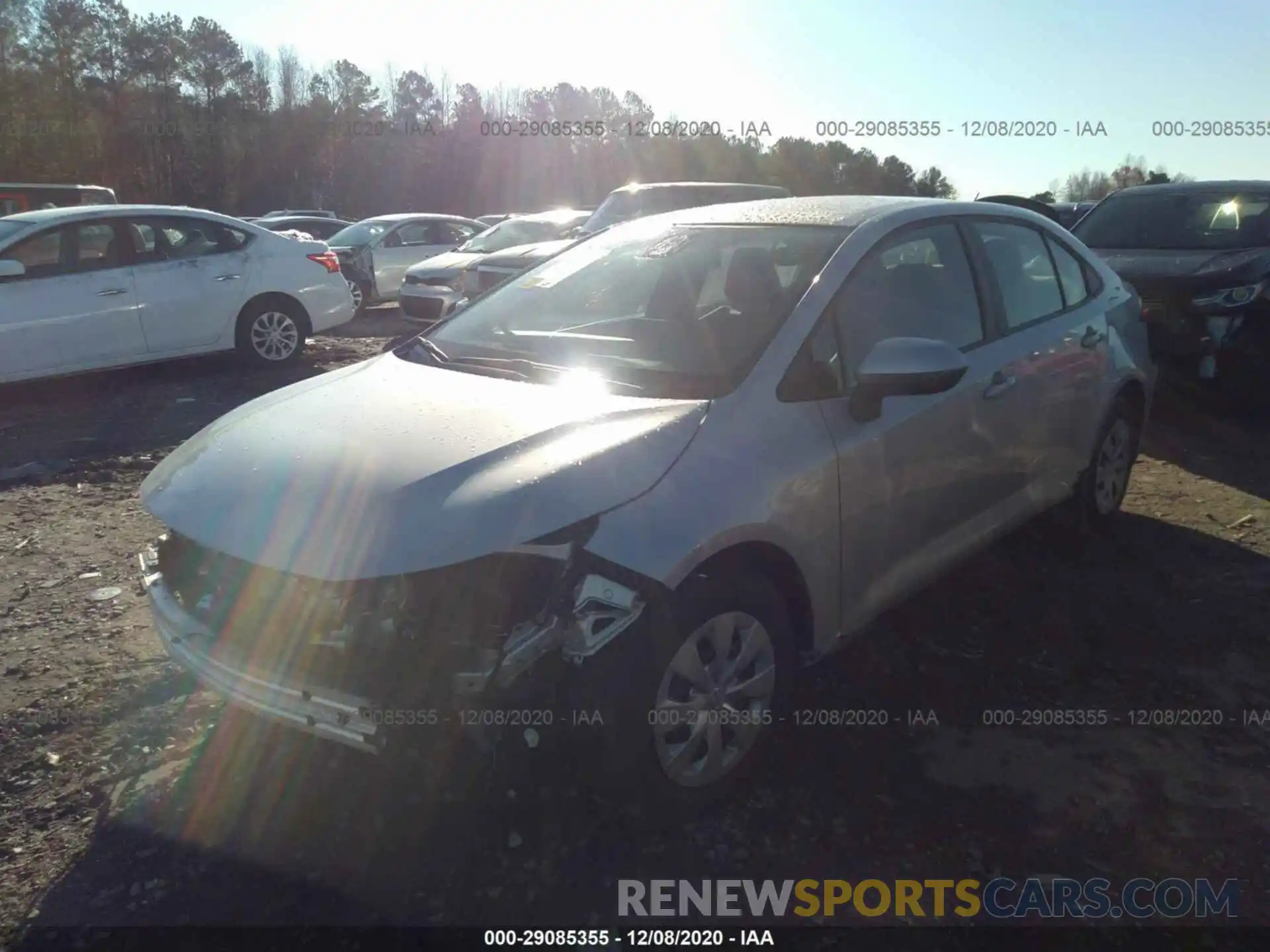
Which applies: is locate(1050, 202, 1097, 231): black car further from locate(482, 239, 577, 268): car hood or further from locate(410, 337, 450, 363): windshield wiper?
locate(410, 337, 450, 363): windshield wiper

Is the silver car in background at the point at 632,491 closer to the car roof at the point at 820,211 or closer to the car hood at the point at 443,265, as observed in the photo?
the car roof at the point at 820,211

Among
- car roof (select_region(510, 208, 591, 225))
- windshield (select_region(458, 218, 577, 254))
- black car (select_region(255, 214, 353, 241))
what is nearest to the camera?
windshield (select_region(458, 218, 577, 254))

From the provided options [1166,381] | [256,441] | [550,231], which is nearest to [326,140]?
[550,231]

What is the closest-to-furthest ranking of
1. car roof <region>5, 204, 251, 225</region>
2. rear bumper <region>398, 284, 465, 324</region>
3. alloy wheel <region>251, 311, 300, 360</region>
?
car roof <region>5, 204, 251, 225</region> < alloy wheel <region>251, 311, 300, 360</region> < rear bumper <region>398, 284, 465, 324</region>

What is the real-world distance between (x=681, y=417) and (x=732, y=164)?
36.5 meters

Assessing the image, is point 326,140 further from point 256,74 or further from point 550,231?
point 550,231

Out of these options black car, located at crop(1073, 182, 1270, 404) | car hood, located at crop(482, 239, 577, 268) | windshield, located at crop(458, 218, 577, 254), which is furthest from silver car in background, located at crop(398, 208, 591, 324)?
black car, located at crop(1073, 182, 1270, 404)

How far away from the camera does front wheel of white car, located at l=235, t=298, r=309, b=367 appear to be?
932cm

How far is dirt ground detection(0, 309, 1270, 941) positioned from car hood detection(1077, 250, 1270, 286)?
375 cm

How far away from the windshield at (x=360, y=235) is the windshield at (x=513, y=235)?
190cm

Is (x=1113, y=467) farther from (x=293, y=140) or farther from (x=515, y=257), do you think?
(x=293, y=140)

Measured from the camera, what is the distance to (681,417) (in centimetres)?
285

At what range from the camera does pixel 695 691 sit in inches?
108

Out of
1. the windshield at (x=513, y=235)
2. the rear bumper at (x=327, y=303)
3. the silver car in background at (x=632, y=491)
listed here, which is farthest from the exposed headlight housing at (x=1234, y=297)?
the windshield at (x=513, y=235)
